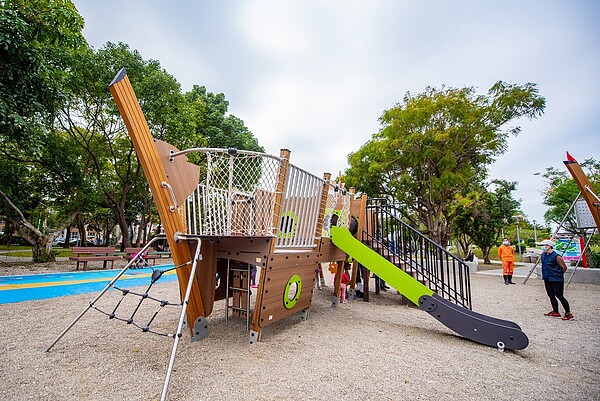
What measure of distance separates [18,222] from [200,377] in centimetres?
1419

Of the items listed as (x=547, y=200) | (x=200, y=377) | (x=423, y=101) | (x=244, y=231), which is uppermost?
(x=423, y=101)

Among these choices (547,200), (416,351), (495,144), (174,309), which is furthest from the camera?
(547,200)

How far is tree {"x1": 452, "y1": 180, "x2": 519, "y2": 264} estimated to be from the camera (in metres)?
20.1

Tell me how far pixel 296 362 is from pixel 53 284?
27.1ft

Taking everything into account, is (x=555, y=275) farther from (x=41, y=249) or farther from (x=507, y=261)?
(x=41, y=249)

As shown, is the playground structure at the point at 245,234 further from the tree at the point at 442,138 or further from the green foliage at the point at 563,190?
the green foliage at the point at 563,190

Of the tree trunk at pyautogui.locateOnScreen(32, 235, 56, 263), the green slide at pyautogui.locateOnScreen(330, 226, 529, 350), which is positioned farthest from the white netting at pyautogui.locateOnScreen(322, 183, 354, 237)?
the tree trunk at pyautogui.locateOnScreen(32, 235, 56, 263)

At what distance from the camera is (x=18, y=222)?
12.4 m

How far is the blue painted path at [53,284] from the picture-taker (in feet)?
22.1

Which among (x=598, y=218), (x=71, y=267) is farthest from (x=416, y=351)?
(x=71, y=267)

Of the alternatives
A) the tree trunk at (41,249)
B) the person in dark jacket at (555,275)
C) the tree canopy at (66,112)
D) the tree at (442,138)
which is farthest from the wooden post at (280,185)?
the tree trunk at (41,249)

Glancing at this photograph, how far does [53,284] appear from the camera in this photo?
8.24 meters

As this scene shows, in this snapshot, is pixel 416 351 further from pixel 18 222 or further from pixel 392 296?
pixel 18 222

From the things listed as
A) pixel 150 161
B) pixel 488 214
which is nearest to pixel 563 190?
pixel 488 214
